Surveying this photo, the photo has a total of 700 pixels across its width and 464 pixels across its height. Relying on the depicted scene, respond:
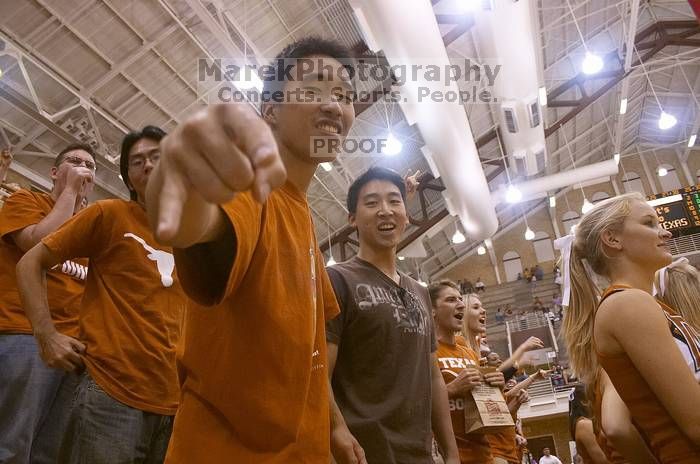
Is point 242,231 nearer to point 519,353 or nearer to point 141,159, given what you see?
point 141,159

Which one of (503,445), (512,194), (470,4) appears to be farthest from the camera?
(512,194)

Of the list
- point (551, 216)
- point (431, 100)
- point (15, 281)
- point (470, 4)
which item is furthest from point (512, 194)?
point (551, 216)

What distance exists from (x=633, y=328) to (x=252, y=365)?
3.73ft

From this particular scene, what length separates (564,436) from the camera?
37.4ft

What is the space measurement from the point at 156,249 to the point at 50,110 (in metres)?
8.00

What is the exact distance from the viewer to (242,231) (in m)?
0.74

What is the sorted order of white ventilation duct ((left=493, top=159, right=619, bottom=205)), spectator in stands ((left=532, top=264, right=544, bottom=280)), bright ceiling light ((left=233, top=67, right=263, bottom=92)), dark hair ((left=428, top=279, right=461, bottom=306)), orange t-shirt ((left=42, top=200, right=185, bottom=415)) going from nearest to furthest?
orange t-shirt ((left=42, top=200, right=185, bottom=415)) < dark hair ((left=428, top=279, right=461, bottom=306)) < bright ceiling light ((left=233, top=67, right=263, bottom=92)) < white ventilation duct ((left=493, top=159, right=619, bottom=205)) < spectator in stands ((left=532, top=264, right=544, bottom=280))

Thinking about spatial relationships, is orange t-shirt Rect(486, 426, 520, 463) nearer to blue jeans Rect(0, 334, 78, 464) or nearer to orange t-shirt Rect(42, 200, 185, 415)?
orange t-shirt Rect(42, 200, 185, 415)

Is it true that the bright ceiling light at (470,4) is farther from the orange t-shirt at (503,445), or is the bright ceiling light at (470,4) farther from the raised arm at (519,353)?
the orange t-shirt at (503,445)

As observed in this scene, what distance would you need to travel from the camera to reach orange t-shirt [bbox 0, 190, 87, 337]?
180 centimetres

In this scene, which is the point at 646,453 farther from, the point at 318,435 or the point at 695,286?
the point at 318,435

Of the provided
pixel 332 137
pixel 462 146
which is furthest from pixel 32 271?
pixel 462 146

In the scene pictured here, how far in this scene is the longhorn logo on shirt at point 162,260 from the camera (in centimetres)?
165

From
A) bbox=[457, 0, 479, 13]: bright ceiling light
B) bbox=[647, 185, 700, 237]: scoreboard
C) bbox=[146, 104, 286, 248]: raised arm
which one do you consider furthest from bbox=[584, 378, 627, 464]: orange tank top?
bbox=[647, 185, 700, 237]: scoreboard
